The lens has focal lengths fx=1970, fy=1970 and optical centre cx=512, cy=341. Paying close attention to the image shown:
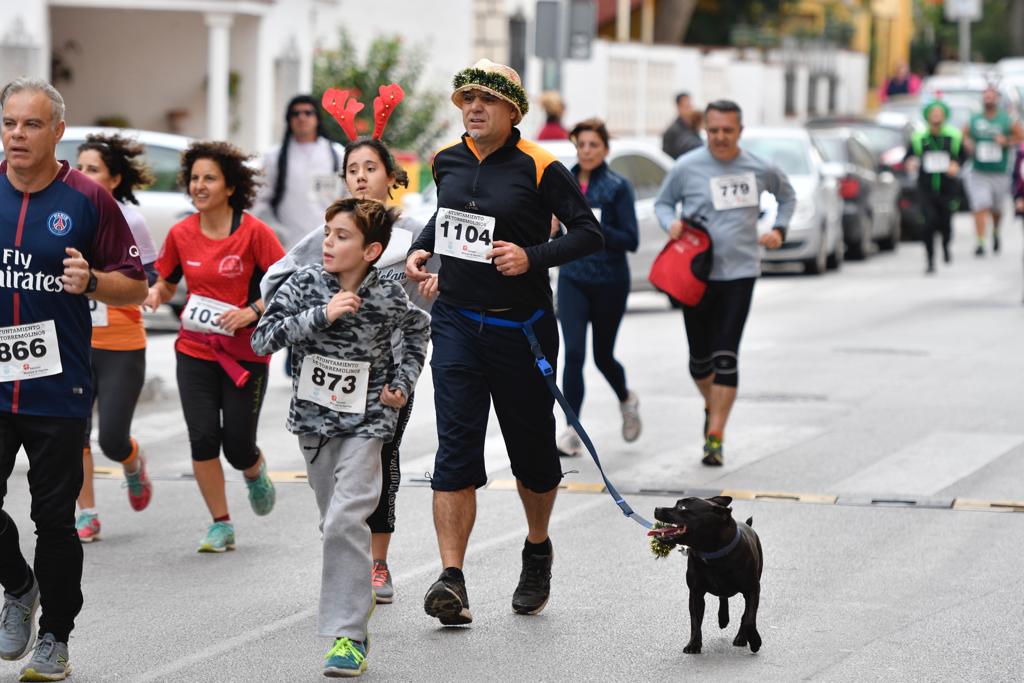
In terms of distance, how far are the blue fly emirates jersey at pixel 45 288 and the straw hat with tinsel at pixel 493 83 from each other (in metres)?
1.45

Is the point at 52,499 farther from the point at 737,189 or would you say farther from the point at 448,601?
the point at 737,189

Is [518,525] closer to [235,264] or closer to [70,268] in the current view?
[235,264]

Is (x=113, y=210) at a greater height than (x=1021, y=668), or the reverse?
(x=113, y=210)

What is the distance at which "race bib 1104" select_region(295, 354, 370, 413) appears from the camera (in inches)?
257

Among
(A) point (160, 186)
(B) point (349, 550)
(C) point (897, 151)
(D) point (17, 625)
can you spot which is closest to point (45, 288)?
(D) point (17, 625)

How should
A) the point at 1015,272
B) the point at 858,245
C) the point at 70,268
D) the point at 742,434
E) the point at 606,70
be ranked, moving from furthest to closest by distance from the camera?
the point at 606,70, the point at 858,245, the point at 1015,272, the point at 742,434, the point at 70,268

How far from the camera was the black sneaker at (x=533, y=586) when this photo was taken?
7285 mm

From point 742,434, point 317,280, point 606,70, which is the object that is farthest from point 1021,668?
point 606,70

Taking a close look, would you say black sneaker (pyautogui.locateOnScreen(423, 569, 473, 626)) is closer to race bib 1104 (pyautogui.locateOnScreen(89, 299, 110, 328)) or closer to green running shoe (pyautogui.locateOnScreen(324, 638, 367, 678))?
green running shoe (pyautogui.locateOnScreen(324, 638, 367, 678))

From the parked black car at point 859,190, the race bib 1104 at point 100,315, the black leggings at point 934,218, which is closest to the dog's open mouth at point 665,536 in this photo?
the race bib 1104 at point 100,315

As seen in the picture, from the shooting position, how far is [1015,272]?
23.4m

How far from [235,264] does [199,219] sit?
0.32 meters

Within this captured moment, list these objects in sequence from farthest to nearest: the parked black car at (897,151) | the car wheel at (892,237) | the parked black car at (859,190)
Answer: the parked black car at (897,151) < the car wheel at (892,237) < the parked black car at (859,190)

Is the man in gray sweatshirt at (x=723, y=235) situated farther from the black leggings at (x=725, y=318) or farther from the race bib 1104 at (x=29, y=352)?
the race bib 1104 at (x=29, y=352)
